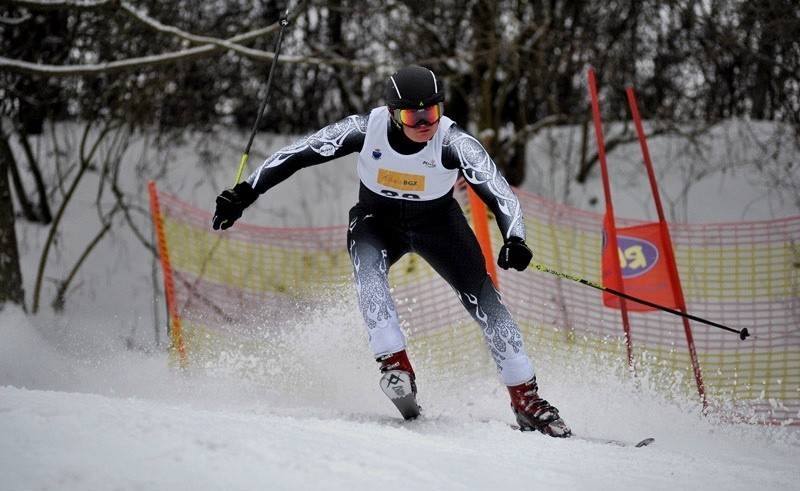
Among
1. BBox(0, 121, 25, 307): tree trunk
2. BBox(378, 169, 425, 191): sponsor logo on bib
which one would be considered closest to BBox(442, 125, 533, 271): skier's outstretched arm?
BBox(378, 169, 425, 191): sponsor logo on bib

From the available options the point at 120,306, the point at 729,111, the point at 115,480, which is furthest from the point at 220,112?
the point at 115,480

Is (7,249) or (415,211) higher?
(415,211)

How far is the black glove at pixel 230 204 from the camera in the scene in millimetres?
3773

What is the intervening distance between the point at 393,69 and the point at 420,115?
6.17 m

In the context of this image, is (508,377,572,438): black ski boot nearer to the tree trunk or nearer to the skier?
the skier

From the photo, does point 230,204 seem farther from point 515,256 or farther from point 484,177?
point 515,256

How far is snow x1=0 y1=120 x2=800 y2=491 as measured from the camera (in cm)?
229

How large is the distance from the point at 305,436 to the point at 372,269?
1.30m

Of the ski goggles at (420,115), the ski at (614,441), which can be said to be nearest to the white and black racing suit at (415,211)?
the ski goggles at (420,115)

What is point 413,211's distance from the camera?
13.1ft

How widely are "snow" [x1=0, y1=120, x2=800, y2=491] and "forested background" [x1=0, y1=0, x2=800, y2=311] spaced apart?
177 cm

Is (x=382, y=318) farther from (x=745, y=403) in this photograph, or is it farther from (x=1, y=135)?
(x=1, y=135)

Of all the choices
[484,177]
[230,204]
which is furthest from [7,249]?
[484,177]

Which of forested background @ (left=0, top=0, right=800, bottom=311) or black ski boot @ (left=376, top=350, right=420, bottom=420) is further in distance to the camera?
forested background @ (left=0, top=0, right=800, bottom=311)
